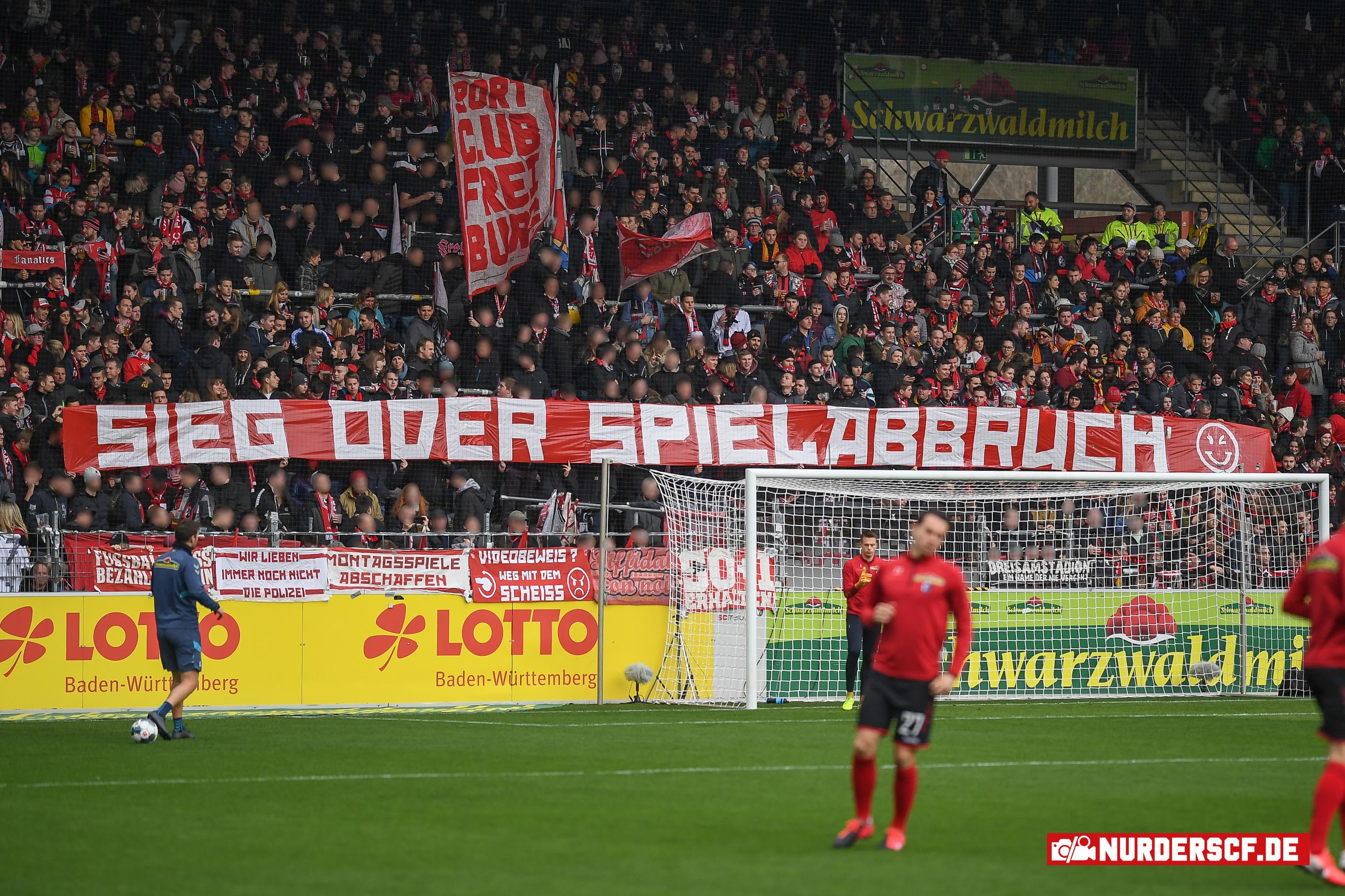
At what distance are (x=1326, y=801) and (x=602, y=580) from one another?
1095 cm

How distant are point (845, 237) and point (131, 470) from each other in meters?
12.1

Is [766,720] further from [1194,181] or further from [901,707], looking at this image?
[1194,181]

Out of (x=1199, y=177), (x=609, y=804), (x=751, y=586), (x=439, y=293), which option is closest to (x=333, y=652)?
(x=751, y=586)

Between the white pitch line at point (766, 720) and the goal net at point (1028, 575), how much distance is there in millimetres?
1732

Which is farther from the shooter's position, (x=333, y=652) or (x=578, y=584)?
(x=578, y=584)

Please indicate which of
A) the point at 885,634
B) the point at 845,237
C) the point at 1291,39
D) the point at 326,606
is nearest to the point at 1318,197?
the point at 1291,39

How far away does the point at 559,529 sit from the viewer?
19.1m

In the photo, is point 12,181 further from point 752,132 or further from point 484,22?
point 752,132

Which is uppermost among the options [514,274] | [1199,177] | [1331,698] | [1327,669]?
[1199,177]

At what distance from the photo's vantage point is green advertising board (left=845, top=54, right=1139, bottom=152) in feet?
96.9

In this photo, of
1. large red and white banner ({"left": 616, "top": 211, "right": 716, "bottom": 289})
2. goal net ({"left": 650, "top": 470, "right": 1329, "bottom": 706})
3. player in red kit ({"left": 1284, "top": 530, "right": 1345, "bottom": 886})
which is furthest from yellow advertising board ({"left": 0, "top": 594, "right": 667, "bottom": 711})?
player in red kit ({"left": 1284, "top": 530, "right": 1345, "bottom": 886})

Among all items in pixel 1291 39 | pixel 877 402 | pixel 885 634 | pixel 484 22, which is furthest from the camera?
pixel 1291 39

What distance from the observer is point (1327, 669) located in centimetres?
769

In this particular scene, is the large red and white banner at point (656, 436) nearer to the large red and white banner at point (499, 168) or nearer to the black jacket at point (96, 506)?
the black jacket at point (96, 506)
